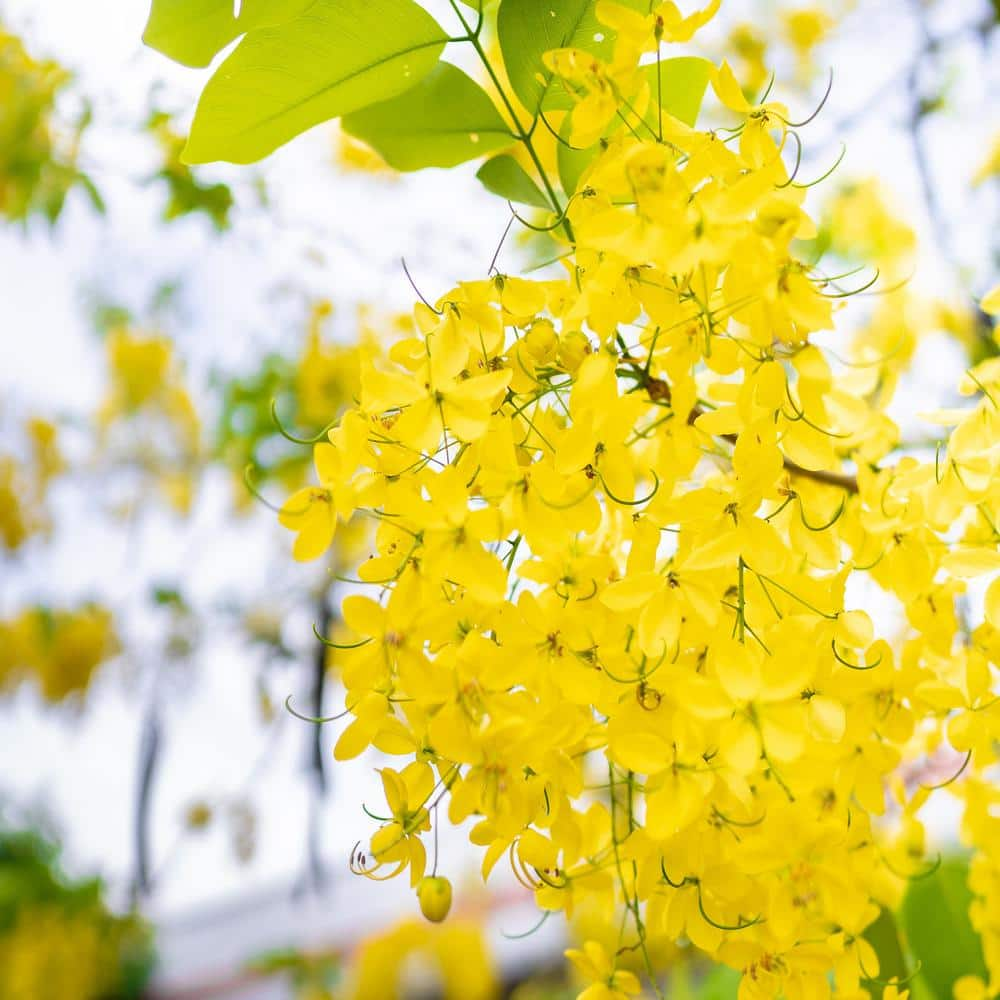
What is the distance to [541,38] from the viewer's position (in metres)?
0.36

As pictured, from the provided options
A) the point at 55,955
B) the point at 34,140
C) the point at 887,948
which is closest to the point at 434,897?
the point at 887,948

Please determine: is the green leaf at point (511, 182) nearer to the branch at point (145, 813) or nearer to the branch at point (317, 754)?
the branch at point (317, 754)

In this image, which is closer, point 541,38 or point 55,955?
point 541,38

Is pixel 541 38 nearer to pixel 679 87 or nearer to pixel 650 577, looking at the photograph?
pixel 679 87

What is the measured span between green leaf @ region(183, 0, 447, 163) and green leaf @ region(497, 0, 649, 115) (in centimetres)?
3

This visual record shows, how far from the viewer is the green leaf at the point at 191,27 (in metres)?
0.35

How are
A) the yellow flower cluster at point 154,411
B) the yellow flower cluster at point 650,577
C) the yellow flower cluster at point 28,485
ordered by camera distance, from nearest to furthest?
the yellow flower cluster at point 650,577, the yellow flower cluster at point 154,411, the yellow flower cluster at point 28,485

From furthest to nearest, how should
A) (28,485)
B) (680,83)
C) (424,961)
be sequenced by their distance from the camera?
(28,485), (424,961), (680,83)

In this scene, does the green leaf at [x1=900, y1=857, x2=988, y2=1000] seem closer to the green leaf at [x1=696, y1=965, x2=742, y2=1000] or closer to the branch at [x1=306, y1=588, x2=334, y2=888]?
the green leaf at [x1=696, y1=965, x2=742, y2=1000]

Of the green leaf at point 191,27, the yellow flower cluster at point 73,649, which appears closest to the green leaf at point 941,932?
the green leaf at point 191,27

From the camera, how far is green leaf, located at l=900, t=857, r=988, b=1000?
501 mm

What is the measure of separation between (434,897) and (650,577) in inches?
5.3

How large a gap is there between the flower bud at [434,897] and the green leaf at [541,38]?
283mm

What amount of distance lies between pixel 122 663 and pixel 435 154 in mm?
1765
